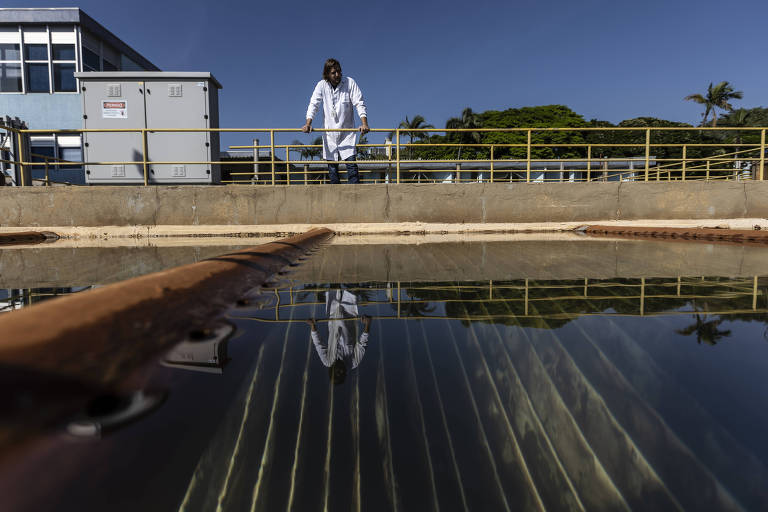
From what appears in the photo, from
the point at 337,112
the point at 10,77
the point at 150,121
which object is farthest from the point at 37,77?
the point at 337,112

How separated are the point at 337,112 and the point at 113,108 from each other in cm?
509

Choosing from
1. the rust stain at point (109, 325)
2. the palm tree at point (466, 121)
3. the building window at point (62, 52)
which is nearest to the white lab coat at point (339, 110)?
the rust stain at point (109, 325)

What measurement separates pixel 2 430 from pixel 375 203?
7187 millimetres

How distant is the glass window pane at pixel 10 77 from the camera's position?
16312mm

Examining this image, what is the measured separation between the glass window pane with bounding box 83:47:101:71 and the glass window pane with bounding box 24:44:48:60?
1354 mm

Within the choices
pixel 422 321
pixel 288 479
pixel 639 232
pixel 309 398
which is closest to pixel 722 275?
pixel 422 321

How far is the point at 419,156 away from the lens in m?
47.8

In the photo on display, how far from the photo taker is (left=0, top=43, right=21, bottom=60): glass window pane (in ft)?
53.8

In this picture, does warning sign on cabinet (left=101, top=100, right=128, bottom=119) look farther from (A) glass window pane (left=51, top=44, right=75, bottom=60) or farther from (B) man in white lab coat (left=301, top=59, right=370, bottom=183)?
(A) glass window pane (left=51, top=44, right=75, bottom=60)

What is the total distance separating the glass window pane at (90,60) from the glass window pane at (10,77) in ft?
7.73

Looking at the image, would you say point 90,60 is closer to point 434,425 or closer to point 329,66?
point 329,66

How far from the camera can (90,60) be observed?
1739 centimetres

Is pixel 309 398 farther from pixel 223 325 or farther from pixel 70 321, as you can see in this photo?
pixel 223 325

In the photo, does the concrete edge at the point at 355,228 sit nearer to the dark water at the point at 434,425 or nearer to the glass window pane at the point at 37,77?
the dark water at the point at 434,425
